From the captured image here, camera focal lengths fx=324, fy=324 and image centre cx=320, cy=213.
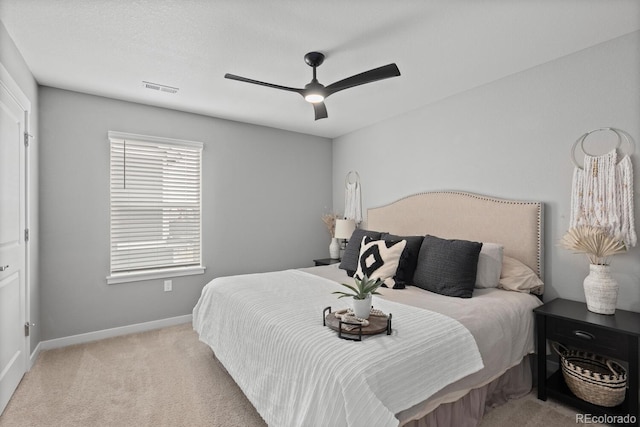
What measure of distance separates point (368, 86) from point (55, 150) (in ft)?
10.2

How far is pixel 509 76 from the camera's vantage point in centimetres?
290

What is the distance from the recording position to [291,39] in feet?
7.46

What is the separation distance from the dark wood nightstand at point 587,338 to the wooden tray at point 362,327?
1.28 meters

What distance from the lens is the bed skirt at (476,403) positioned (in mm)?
1610

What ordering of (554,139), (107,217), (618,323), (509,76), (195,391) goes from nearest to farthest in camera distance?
(618,323)
(195,391)
(554,139)
(509,76)
(107,217)

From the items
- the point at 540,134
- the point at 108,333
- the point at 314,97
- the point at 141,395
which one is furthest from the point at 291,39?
the point at 108,333

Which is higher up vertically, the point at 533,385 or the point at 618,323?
the point at 618,323

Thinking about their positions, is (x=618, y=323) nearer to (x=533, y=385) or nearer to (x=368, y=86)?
(x=533, y=385)

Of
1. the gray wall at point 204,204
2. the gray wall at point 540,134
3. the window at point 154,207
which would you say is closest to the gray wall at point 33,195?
the gray wall at point 204,204

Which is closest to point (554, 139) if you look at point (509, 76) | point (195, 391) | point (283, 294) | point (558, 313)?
point (509, 76)

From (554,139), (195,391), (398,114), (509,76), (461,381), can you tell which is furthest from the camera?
(398,114)

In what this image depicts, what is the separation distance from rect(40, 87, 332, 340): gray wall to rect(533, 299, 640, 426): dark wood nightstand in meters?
3.16

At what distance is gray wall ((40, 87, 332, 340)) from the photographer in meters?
3.17

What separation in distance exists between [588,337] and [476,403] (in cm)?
86
